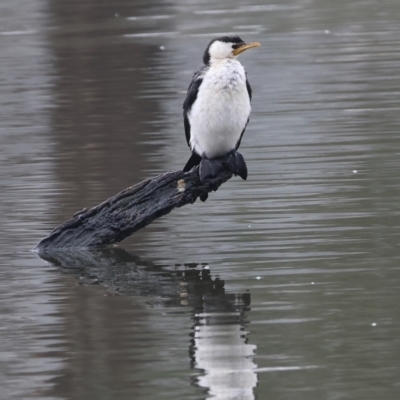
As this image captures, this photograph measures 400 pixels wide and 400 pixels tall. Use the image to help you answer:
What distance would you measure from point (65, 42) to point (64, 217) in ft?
44.5

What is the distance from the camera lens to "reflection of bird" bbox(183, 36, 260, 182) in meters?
7.97

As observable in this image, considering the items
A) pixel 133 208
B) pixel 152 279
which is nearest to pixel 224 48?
pixel 133 208

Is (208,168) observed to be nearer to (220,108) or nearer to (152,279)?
(220,108)

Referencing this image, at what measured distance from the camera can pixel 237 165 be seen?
26.7 ft

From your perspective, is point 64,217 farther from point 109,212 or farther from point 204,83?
point 204,83

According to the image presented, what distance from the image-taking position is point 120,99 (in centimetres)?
1541

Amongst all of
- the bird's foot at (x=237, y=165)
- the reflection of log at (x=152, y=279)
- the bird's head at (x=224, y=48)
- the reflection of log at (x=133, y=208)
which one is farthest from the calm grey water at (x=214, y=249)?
the bird's head at (x=224, y=48)

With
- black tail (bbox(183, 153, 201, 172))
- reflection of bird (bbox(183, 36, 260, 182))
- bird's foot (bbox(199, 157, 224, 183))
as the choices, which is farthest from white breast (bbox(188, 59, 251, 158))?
black tail (bbox(183, 153, 201, 172))

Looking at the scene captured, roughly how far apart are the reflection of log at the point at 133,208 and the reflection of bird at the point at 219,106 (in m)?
0.14

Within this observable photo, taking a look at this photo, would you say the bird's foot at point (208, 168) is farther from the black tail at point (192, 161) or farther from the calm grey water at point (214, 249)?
the calm grey water at point (214, 249)

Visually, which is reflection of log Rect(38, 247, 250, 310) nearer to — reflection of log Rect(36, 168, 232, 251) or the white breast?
reflection of log Rect(36, 168, 232, 251)

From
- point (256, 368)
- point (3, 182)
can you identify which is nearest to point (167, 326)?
point (256, 368)

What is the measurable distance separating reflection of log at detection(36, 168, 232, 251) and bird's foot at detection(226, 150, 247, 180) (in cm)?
7

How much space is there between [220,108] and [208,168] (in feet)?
1.35
